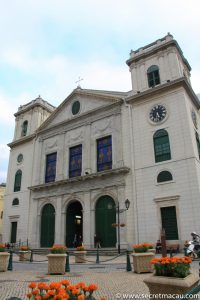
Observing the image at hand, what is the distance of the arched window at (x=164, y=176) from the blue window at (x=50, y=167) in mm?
13075

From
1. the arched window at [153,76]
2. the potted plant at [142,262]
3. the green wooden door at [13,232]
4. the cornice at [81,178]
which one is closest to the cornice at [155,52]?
the arched window at [153,76]

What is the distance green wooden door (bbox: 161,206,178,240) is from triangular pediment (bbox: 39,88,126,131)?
12.4m

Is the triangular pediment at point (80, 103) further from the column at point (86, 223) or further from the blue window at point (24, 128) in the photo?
the column at point (86, 223)

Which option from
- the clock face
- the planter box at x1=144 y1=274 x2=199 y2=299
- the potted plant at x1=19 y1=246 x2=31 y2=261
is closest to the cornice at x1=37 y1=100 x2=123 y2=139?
the clock face

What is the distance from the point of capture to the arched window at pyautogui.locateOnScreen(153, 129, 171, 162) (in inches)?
849

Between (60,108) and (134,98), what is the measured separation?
1086 cm

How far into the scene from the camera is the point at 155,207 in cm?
2050

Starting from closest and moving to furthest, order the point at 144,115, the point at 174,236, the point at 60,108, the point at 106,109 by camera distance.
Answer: the point at 174,236, the point at 144,115, the point at 106,109, the point at 60,108

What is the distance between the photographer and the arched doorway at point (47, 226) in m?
26.4

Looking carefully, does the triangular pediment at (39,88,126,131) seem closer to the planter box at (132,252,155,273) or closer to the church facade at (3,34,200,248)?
the church facade at (3,34,200,248)

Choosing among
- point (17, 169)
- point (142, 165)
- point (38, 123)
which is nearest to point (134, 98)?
point (142, 165)

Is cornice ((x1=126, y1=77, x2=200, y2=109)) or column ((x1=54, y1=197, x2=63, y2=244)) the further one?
column ((x1=54, y1=197, x2=63, y2=244))

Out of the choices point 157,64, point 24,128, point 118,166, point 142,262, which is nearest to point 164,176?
point 118,166

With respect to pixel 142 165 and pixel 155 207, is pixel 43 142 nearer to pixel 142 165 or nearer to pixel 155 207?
pixel 142 165
